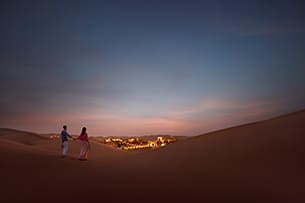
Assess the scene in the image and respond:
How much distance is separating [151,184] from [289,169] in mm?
6602

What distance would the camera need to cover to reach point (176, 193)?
9.16m

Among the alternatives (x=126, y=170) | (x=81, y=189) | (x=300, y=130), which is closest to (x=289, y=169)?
(x=300, y=130)

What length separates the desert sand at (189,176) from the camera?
873 centimetres

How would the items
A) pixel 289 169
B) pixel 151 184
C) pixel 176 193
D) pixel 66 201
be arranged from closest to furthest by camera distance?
pixel 66 201
pixel 176 193
pixel 151 184
pixel 289 169

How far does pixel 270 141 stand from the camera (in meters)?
16.5

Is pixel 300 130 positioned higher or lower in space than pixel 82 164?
higher

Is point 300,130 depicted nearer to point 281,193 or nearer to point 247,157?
point 247,157

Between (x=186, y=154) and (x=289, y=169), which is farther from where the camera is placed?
(x=186, y=154)

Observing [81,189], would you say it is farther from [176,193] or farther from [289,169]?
[289,169]

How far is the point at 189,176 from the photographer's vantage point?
11.9 meters

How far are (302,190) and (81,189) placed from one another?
25.3ft

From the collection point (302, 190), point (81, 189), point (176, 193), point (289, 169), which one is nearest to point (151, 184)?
point (176, 193)

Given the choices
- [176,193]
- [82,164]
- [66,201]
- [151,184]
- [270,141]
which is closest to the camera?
[66,201]

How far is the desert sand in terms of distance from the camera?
8.73 metres
